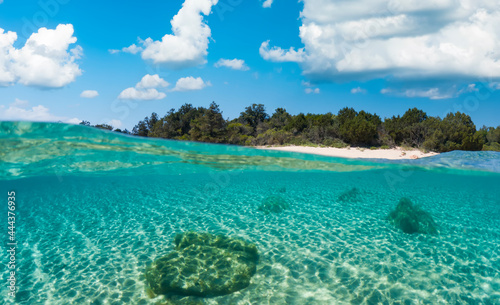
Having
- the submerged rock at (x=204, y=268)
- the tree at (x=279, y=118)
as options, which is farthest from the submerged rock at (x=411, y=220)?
the tree at (x=279, y=118)

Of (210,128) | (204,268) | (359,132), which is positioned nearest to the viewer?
(204,268)

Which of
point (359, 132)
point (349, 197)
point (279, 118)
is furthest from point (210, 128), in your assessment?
point (349, 197)

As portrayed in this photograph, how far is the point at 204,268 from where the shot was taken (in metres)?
7.16

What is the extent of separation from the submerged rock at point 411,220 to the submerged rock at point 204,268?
6.27 metres

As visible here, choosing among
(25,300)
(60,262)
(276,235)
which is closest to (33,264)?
(60,262)

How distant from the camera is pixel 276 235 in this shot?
32.6 ft

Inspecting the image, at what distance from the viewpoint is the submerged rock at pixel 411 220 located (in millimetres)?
10375

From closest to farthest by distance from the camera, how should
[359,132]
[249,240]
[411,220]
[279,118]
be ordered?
1. [249,240]
2. [411,220]
3. [359,132]
4. [279,118]

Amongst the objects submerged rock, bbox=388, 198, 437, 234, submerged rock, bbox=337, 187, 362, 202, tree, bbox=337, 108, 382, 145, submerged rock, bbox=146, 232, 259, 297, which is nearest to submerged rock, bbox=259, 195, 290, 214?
submerged rock, bbox=337, 187, 362, 202

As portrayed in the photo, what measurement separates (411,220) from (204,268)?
26.9 ft

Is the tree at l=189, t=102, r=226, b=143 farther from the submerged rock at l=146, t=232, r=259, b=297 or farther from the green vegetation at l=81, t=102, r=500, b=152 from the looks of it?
the submerged rock at l=146, t=232, r=259, b=297

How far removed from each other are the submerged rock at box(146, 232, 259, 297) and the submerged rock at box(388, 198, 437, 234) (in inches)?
247

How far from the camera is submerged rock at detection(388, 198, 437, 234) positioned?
34.0 feet

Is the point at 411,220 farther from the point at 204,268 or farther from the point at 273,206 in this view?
the point at 204,268
